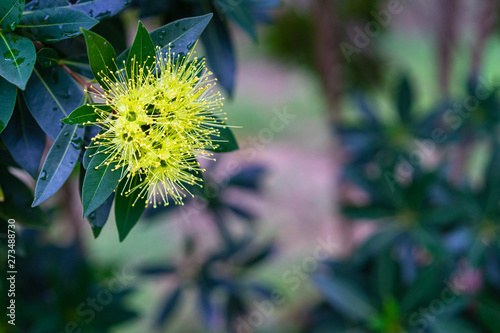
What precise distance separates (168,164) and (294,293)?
2.40 m

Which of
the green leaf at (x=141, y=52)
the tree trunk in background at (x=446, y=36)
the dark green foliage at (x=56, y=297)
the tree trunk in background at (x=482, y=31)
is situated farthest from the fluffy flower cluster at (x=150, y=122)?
the tree trunk in background at (x=446, y=36)

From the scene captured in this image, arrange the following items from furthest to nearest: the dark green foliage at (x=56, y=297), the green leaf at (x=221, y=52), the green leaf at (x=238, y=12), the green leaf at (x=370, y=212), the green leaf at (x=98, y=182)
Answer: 1. the green leaf at (x=370, y=212)
2. the dark green foliage at (x=56, y=297)
3. the green leaf at (x=221, y=52)
4. the green leaf at (x=238, y=12)
5. the green leaf at (x=98, y=182)

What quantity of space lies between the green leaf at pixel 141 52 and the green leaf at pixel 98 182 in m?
0.17

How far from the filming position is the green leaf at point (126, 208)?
0.78m

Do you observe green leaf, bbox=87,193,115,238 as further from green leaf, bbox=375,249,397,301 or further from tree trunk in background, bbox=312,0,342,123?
tree trunk in background, bbox=312,0,342,123

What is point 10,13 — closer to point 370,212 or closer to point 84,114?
point 84,114

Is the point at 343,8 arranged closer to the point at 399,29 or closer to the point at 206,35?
the point at 206,35

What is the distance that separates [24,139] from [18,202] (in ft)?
0.60

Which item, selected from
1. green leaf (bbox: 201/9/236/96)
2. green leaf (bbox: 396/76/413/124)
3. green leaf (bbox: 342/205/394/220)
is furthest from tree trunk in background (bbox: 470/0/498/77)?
green leaf (bbox: 201/9/236/96)

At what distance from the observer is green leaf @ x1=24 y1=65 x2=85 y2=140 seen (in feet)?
2.67

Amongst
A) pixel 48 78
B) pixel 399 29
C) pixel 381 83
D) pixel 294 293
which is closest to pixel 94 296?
pixel 48 78

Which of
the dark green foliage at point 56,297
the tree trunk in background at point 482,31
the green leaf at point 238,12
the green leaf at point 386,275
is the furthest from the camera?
the tree trunk in background at point 482,31

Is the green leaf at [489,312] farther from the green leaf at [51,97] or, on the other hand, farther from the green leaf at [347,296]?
the green leaf at [51,97]

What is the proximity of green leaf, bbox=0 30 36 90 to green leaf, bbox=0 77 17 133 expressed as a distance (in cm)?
5
